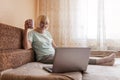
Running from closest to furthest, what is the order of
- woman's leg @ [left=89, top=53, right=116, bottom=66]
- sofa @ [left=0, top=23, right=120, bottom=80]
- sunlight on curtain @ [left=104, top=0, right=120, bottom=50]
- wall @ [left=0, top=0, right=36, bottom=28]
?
sofa @ [left=0, top=23, right=120, bottom=80] → wall @ [left=0, top=0, right=36, bottom=28] → woman's leg @ [left=89, top=53, right=116, bottom=66] → sunlight on curtain @ [left=104, top=0, right=120, bottom=50]

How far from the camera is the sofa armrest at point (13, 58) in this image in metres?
1.41

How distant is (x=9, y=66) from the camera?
1.51m

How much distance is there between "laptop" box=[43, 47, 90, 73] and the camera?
4.57 ft

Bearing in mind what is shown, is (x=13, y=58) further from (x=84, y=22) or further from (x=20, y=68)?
(x=84, y=22)

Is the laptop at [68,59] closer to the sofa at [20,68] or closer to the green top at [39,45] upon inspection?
the sofa at [20,68]

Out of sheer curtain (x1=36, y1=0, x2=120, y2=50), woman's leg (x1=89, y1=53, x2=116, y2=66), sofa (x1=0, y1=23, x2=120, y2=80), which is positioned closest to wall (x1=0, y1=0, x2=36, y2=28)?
sofa (x1=0, y1=23, x2=120, y2=80)

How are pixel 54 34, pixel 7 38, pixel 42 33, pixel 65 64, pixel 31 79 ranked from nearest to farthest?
pixel 31 79 < pixel 65 64 < pixel 7 38 < pixel 42 33 < pixel 54 34

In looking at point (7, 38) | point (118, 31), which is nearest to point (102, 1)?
point (118, 31)

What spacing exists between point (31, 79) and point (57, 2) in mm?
2099

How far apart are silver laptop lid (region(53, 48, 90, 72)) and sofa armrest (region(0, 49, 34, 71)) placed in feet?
1.20

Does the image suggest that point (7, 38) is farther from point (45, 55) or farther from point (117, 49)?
point (117, 49)

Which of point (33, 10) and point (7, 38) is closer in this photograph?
point (7, 38)

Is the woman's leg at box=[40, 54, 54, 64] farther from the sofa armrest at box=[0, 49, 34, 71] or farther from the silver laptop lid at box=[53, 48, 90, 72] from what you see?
the silver laptop lid at box=[53, 48, 90, 72]

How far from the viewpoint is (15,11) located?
7.64 feet
